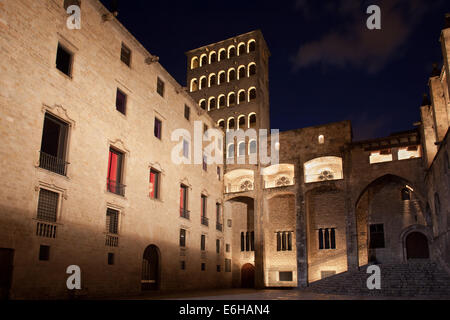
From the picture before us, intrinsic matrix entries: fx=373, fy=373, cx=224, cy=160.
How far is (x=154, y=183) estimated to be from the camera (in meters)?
21.1

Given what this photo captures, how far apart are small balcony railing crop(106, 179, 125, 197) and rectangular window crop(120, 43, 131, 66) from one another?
6.55m

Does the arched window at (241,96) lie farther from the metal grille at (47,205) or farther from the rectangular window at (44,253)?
the rectangular window at (44,253)

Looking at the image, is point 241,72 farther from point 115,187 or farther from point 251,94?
point 115,187

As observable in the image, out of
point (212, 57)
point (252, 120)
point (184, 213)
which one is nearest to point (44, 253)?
point (184, 213)

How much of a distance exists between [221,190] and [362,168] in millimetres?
11104

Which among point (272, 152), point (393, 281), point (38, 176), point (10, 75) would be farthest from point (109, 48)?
point (393, 281)

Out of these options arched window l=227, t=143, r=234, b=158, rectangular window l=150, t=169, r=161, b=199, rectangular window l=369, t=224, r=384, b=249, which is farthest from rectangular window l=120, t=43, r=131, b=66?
rectangular window l=369, t=224, r=384, b=249

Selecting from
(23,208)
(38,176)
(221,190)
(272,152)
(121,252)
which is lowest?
(121,252)

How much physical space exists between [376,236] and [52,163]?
915 inches

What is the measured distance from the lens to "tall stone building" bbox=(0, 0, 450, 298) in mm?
13141

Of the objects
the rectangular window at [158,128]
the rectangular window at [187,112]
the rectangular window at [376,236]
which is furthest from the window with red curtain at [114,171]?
the rectangular window at [376,236]

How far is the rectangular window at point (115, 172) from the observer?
17.4m

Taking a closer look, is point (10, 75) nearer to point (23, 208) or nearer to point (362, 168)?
point (23, 208)

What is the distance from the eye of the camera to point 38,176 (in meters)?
13.2
